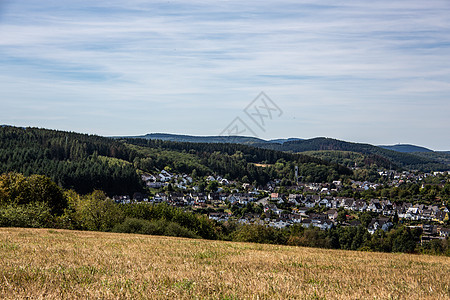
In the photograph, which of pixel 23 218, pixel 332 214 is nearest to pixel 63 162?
pixel 332 214

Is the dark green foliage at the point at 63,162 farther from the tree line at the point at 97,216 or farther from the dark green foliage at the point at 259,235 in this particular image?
the dark green foliage at the point at 259,235

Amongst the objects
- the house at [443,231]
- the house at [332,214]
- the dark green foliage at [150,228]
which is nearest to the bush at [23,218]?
the dark green foliage at [150,228]

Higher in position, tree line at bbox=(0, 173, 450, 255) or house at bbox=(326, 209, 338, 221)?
tree line at bbox=(0, 173, 450, 255)

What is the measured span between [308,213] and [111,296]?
156 m

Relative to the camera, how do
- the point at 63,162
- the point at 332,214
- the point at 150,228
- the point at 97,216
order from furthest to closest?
the point at 63,162 → the point at 332,214 → the point at 97,216 → the point at 150,228

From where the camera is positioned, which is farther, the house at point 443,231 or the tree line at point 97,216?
the house at point 443,231

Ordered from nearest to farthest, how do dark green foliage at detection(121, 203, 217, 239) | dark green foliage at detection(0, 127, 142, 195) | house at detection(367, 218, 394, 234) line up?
dark green foliage at detection(121, 203, 217, 239) < house at detection(367, 218, 394, 234) < dark green foliage at detection(0, 127, 142, 195)

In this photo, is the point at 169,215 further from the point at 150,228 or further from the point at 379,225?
the point at 379,225

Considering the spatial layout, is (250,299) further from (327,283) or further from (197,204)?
(197,204)

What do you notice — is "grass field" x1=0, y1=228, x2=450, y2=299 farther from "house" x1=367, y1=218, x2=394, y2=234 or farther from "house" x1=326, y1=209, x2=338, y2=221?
"house" x1=326, y1=209, x2=338, y2=221

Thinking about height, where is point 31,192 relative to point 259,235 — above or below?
above

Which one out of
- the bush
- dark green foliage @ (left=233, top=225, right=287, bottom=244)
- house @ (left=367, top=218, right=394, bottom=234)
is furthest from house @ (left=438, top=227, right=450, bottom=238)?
the bush

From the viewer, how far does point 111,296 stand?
709 cm

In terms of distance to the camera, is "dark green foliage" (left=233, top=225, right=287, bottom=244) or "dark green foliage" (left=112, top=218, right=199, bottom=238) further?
"dark green foliage" (left=233, top=225, right=287, bottom=244)
